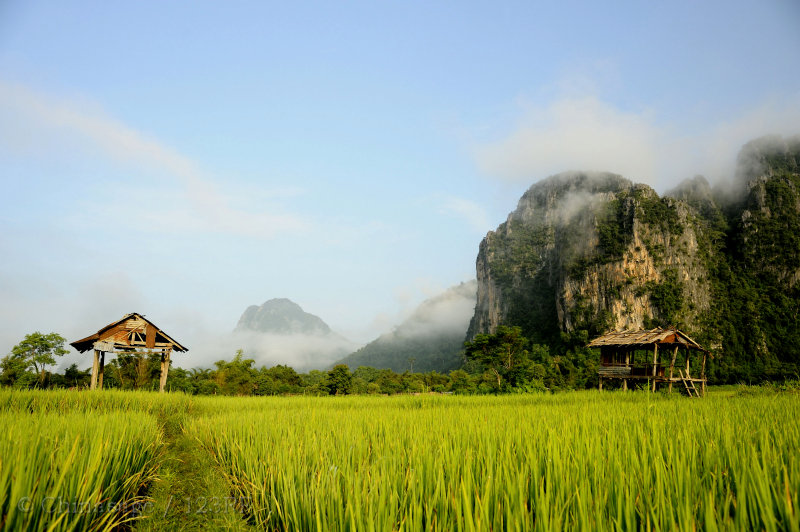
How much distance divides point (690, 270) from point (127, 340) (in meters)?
101

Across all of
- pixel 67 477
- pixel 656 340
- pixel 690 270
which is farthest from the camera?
pixel 690 270

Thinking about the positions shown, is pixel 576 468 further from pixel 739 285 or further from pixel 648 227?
pixel 739 285

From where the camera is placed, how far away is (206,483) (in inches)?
151

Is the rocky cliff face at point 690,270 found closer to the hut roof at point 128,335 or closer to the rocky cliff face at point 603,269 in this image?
the rocky cliff face at point 603,269

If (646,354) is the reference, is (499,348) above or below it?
below

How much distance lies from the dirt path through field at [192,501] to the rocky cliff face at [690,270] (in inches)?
3260

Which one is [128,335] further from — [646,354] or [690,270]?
[690,270]

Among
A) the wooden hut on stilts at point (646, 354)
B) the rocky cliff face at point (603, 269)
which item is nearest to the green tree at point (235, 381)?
the wooden hut on stilts at point (646, 354)

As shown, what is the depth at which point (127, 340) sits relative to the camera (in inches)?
601

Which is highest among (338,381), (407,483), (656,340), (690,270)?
(690,270)

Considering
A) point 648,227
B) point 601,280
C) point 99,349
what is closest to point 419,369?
point 601,280

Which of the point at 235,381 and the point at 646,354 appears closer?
the point at 646,354

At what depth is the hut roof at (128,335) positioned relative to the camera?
14.8 meters

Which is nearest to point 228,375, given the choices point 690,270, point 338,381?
point 338,381
